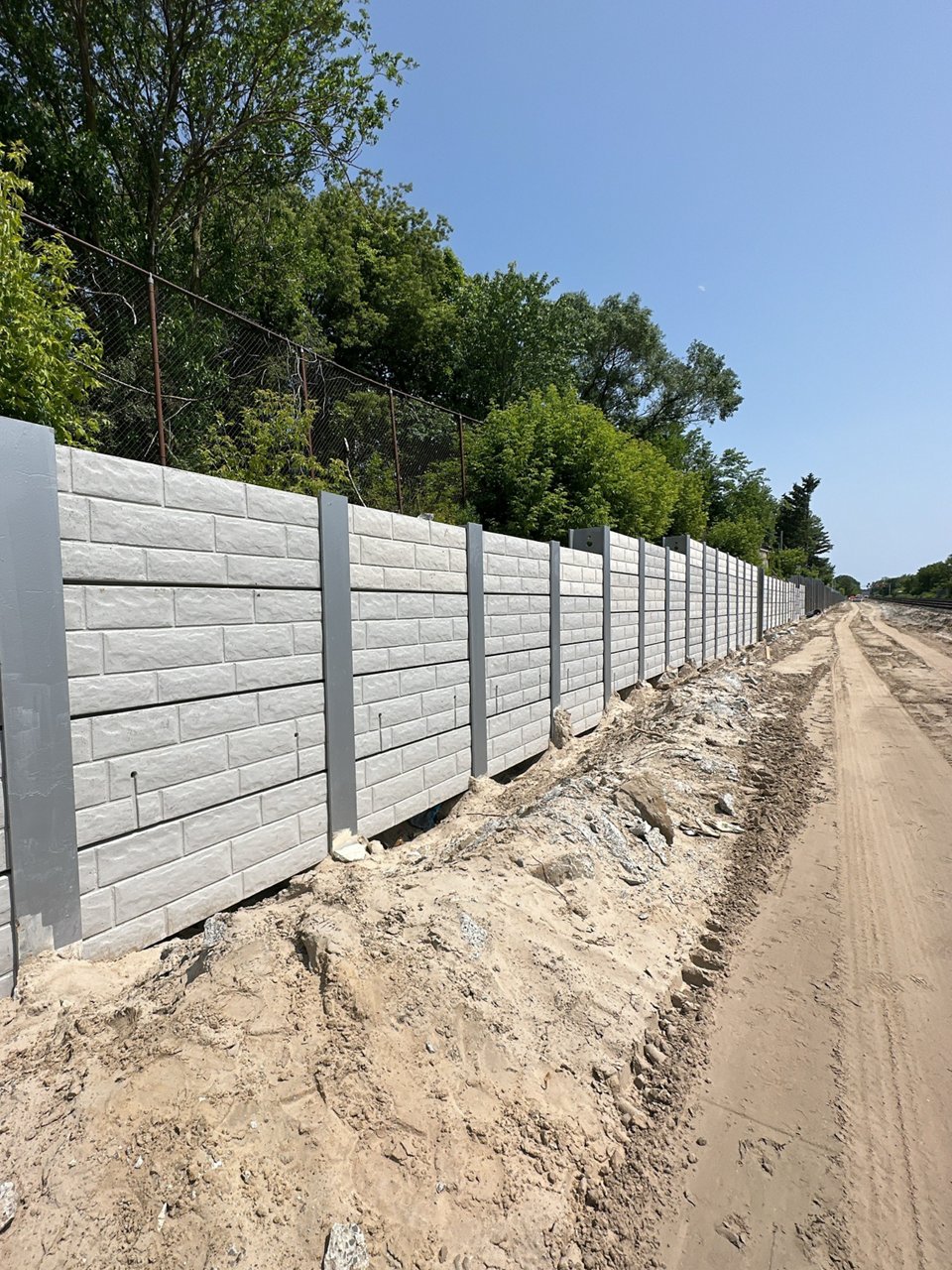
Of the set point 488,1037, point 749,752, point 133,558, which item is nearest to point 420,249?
point 749,752

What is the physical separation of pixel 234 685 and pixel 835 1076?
129 inches

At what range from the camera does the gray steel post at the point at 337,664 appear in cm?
404

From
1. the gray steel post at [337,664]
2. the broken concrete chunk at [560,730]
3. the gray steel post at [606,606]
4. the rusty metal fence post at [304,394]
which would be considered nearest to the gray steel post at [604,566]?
the gray steel post at [606,606]

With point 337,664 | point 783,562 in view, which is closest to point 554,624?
point 337,664

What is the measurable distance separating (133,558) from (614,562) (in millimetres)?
7862

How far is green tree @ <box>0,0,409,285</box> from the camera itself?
39.1ft

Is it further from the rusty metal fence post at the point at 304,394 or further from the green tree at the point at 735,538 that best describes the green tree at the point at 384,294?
the green tree at the point at 735,538

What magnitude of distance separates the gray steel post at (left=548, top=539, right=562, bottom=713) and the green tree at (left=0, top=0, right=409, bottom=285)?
1107cm

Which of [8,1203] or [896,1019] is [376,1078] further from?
[896,1019]

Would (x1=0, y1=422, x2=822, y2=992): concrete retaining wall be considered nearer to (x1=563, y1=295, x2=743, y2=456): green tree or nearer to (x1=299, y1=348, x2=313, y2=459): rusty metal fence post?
(x1=299, y1=348, x2=313, y2=459): rusty metal fence post

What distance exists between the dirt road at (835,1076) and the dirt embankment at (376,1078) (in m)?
0.17

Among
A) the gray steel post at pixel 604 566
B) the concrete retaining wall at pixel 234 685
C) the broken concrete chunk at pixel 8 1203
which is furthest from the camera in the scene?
the gray steel post at pixel 604 566

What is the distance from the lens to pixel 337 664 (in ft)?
13.5

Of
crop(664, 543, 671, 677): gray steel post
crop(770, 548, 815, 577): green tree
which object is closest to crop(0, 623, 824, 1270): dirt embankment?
crop(664, 543, 671, 677): gray steel post
